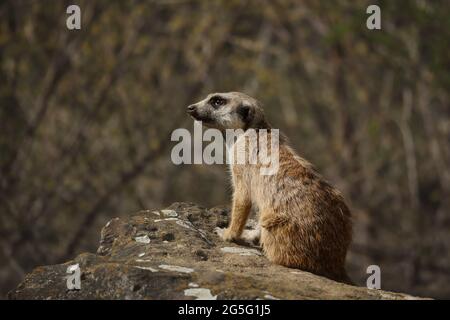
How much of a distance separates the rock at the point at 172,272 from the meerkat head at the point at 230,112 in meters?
0.99

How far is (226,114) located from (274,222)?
126 cm

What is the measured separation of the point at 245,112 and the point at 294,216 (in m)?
1.22

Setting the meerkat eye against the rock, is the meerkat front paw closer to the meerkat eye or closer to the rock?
the rock

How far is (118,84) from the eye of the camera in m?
15.4

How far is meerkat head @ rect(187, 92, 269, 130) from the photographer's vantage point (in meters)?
6.94

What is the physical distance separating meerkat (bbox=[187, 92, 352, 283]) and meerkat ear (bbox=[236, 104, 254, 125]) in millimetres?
360

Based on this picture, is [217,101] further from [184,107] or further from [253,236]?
[184,107]

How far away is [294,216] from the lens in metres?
6.13

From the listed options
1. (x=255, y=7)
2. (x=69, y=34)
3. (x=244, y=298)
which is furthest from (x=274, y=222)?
(x=255, y=7)

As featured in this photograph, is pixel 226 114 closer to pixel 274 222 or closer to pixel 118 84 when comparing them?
pixel 274 222

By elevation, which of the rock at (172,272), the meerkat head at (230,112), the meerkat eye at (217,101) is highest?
the meerkat eye at (217,101)

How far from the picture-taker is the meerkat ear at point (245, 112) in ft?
22.7

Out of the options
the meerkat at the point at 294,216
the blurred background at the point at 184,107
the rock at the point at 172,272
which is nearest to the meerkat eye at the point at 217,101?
the meerkat at the point at 294,216

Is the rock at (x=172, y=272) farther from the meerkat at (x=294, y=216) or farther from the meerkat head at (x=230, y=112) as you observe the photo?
the meerkat head at (x=230, y=112)
